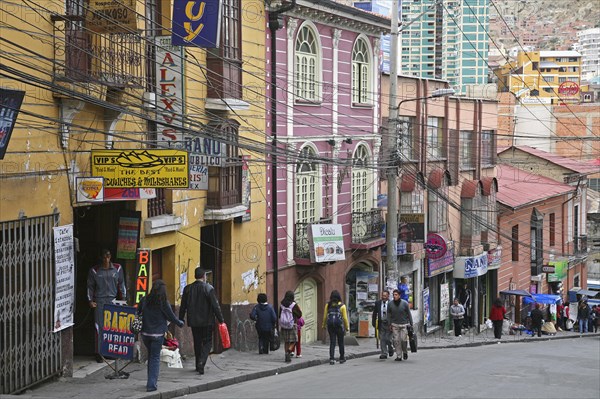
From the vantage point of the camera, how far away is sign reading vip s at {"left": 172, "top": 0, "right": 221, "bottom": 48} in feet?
58.2

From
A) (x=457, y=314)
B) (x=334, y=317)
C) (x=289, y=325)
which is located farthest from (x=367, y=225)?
(x=289, y=325)

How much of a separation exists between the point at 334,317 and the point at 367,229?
10.6 metres

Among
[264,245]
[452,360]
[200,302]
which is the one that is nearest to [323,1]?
[264,245]

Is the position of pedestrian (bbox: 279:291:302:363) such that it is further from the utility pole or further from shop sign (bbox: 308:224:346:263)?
shop sign (bbox: 308:224:346:263)

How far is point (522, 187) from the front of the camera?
1951 inches

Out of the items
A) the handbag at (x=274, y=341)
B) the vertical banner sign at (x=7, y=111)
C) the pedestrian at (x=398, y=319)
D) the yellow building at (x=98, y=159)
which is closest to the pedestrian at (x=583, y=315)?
the handbag at (x=274, y=341)

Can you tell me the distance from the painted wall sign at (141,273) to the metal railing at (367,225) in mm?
12416

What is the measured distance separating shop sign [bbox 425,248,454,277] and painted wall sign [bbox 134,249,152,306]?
1966cm

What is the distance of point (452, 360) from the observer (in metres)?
22.8

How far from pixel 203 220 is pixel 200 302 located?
218 inches

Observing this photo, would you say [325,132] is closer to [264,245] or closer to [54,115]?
[264,245]

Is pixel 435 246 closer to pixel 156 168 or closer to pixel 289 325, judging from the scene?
pixel 289 325

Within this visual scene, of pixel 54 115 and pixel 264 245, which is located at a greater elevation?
pixel 54 115

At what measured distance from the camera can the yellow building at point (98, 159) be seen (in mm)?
14500
